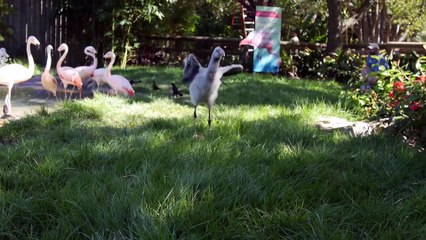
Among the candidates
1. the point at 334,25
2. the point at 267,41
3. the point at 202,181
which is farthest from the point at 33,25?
the point at 202,181

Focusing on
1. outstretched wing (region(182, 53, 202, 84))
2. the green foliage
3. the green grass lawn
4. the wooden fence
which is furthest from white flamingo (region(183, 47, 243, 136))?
the wooden fence

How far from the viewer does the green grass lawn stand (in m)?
2.13

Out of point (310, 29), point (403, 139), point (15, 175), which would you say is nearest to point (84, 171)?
point (15, 175)

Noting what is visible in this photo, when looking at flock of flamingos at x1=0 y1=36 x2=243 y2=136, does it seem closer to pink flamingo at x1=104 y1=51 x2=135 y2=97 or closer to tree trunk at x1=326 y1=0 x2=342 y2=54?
pink flamingo at x1=104 y1=51 x2=135 y2=97

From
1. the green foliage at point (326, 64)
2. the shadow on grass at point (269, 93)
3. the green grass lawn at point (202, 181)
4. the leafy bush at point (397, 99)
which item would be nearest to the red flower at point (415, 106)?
the leafy bush at point (397, 99)

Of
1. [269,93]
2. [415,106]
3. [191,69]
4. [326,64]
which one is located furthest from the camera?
[326,64]

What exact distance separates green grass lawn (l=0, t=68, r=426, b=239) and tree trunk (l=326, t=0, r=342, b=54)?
23.4ft

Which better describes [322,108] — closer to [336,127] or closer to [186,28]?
[336,127]

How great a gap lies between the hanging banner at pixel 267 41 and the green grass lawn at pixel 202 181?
22.6 feet

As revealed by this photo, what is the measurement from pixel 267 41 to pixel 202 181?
9247mm

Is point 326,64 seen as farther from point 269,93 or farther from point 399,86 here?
point 399,86

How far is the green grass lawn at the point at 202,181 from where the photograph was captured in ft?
6.98

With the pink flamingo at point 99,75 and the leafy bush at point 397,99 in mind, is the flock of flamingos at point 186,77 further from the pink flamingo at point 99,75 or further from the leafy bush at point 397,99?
the leafy bush at point 397,99

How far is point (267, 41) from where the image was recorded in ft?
37.7
